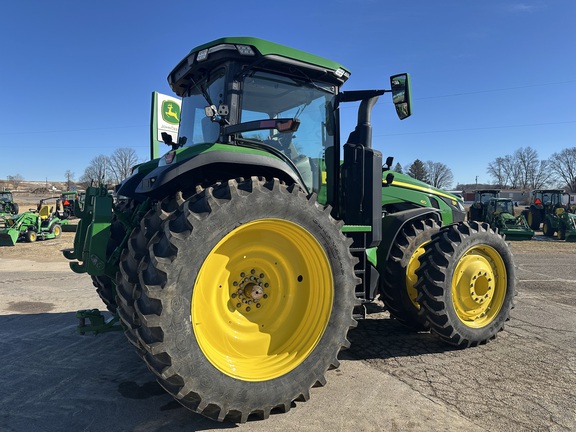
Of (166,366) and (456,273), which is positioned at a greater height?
(456,273)

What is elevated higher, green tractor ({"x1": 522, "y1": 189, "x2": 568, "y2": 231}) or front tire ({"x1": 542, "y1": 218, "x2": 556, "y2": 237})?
green tractor ({"x1": 522, "y1": 189, "x2": 568, "y2": 231})

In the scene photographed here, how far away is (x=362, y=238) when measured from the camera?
13.0ft

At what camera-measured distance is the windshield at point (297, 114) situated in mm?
3566

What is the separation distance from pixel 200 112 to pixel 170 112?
5.17 m

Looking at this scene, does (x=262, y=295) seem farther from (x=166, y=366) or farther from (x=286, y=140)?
(x=286, y=140)

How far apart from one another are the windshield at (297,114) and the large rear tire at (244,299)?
0.79 metres

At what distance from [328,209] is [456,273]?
1.85 metres

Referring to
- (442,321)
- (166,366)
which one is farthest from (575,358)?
(166,366)

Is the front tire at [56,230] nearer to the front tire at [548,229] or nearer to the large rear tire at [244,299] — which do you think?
the large rear tire at [244,299]

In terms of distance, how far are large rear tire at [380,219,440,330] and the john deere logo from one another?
603 cm

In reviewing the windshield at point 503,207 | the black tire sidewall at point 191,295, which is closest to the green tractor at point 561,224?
the windshield at point 503,207

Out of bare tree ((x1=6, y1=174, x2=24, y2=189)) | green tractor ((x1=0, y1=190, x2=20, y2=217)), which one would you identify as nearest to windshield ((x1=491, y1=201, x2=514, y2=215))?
green tractor ((x1=0, y1=190, x2=20, y2=217))

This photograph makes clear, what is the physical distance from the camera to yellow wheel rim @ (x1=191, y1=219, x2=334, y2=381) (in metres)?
2.92

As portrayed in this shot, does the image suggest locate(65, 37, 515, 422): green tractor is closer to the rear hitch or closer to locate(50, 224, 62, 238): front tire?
the rear hitch
